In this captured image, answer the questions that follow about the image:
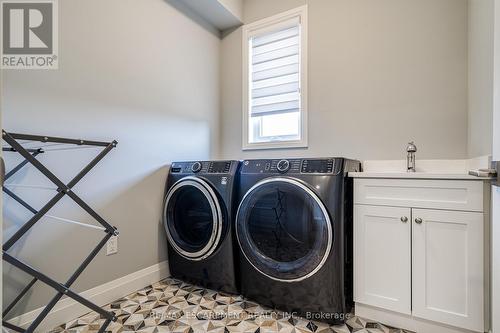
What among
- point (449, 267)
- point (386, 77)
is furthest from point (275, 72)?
point (449, 267)

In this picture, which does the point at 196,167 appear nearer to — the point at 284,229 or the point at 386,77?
the point at 284,229

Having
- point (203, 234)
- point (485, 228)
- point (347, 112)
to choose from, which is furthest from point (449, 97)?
point (203, 234)

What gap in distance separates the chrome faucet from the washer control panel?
1194 mm

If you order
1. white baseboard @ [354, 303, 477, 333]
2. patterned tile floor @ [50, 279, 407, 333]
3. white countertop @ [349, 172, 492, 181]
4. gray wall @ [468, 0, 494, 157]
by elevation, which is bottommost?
patterned tile floor @ [50, 279, 407, 333]

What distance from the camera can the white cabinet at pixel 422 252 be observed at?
1318mm

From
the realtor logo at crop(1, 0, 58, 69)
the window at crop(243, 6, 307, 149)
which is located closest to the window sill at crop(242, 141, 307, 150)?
the window at crop(243, 6, 307, 149)

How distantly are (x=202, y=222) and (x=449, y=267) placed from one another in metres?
1.49

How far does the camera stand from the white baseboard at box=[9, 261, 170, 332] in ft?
4.75

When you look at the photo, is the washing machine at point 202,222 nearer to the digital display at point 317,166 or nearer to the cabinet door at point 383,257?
the digital display at point 317,166

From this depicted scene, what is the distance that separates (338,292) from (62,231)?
5.24ft

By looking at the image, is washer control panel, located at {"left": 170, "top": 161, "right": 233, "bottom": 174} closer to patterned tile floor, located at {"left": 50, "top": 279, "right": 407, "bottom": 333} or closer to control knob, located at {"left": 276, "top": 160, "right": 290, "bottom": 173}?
control knob, located at {"left": 276, "top": 160, "right": 290, "bottom": 173}

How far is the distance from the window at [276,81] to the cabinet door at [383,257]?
0.97m

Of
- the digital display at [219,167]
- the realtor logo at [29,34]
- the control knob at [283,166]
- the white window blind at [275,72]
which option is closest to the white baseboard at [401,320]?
the control knob at [283,166]

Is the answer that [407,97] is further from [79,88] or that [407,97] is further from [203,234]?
[79,88]
